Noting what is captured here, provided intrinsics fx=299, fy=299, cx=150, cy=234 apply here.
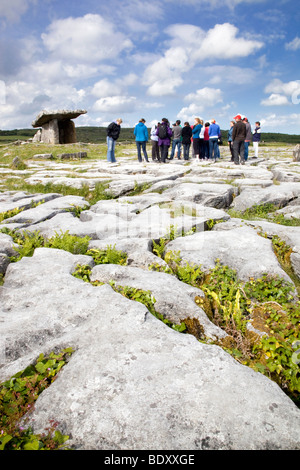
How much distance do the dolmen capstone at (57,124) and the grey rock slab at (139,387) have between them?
78.7 ft

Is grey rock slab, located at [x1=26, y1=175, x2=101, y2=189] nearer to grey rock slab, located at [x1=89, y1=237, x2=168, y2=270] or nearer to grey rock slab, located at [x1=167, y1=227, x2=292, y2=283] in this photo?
grey rock slab, located at [x1=89, y1=237, x2=168, y2=270]

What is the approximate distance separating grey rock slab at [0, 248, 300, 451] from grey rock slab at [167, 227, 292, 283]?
1669 millimetres

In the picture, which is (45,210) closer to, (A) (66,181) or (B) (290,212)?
(A) (66,181)

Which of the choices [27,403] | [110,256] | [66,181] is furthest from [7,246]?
[66,181]

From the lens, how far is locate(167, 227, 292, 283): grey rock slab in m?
4.09

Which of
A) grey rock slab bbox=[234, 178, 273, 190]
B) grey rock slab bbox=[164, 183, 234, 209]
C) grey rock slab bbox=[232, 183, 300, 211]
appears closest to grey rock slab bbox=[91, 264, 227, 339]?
grey rock slab bbox=[164, 183, 234, 209]

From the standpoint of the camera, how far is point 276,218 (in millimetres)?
6680

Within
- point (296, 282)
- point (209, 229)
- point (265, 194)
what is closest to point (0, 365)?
point (296, 282)

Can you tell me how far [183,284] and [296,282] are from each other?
1678 millimetres

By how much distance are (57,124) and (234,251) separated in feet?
80.0

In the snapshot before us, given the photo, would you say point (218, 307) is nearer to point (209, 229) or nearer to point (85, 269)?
point (85, 269)

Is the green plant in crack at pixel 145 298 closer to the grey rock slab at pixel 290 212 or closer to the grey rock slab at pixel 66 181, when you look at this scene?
the grey rock slab at pixel 290 212

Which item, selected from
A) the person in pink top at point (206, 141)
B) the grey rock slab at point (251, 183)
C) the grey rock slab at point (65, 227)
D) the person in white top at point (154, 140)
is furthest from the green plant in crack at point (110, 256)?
the person in pink top at point (206, 141)

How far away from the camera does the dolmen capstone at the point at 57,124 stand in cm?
2397
